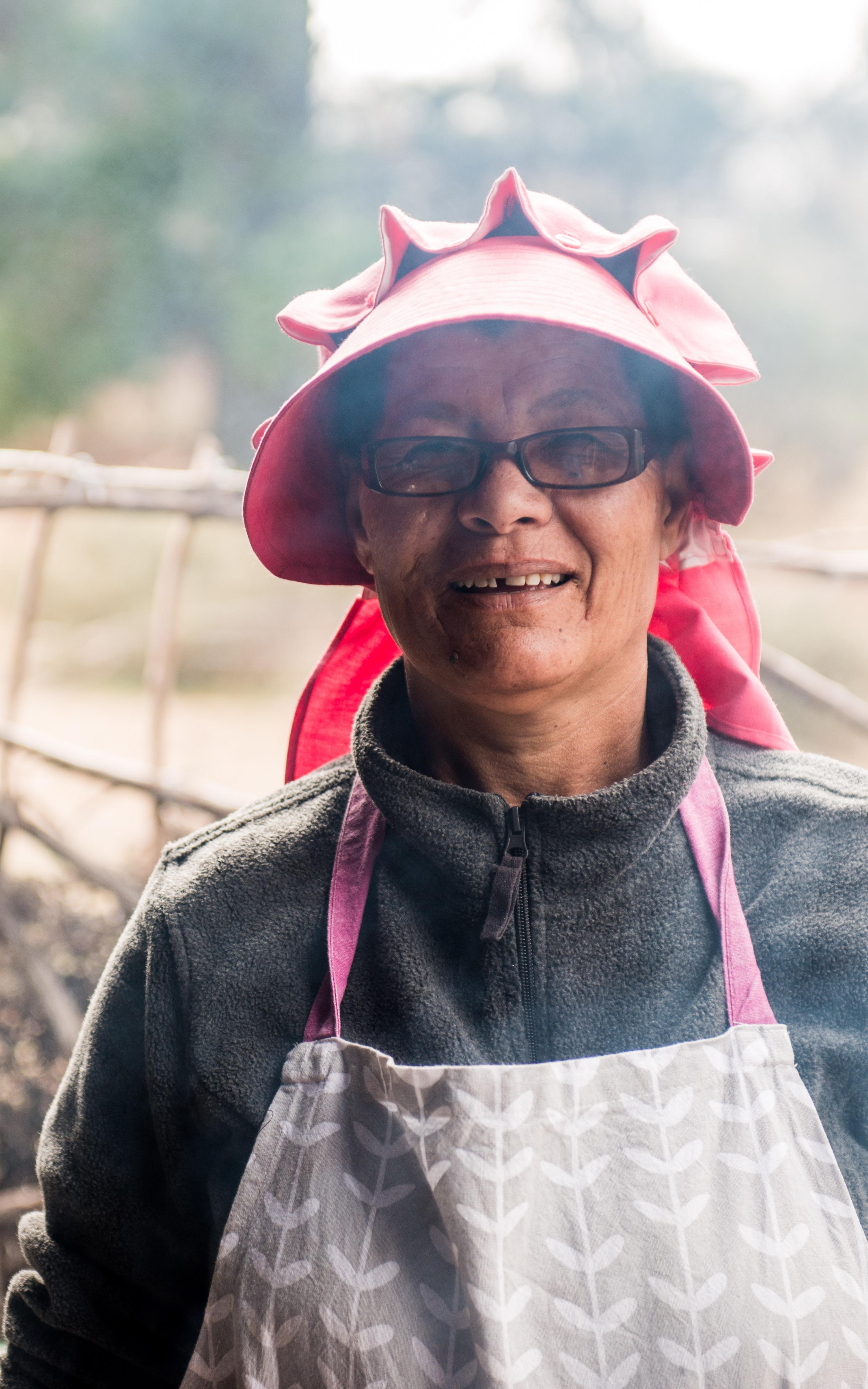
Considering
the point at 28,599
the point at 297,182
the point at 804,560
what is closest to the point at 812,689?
the point at 804,560

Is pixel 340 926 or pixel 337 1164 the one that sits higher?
pixel 340 926

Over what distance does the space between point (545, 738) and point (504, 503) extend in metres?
0.23

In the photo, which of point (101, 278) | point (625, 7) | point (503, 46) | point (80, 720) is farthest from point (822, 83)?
point (80, 720)

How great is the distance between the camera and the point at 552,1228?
0.81 metres

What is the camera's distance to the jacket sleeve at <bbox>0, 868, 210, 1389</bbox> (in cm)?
99

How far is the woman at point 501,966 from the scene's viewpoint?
803 millimetres

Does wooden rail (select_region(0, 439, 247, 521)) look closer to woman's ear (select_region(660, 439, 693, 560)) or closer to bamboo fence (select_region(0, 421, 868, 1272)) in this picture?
bamboo fence (select_region(0, 421, 868, 1272))

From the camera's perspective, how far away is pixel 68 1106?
1.03 metres

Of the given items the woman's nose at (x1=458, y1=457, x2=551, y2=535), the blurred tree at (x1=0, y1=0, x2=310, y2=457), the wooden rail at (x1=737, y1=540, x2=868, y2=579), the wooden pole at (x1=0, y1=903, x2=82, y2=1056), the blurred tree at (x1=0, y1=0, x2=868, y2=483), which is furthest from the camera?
the blurred tree at (x1=0, y1=0, x2=868, y2=483)

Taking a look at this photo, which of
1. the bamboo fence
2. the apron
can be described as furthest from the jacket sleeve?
the bamboo fence

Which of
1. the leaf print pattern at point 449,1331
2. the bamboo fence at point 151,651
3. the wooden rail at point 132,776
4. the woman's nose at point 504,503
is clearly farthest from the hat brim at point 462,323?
the bamboo fence at point 151,651

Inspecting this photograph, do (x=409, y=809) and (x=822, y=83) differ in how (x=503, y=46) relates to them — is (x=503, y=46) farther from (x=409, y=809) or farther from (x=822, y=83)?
(x=409, y=809)

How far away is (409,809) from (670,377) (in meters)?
0.45

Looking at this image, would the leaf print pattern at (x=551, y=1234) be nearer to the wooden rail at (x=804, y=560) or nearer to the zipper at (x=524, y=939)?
the zipper at (x=524, y=939)
